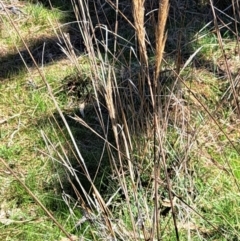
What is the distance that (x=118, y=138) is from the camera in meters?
2.63

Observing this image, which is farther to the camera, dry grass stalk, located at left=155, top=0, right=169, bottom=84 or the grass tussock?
the grass tussock

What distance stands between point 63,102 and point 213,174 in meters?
1.29

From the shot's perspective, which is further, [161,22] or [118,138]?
[118,138]

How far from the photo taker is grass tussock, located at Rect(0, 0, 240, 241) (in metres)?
2.11

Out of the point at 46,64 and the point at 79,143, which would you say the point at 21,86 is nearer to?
the point at 46,64

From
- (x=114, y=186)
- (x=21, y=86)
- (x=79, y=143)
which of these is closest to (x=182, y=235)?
(x=114, y=186)

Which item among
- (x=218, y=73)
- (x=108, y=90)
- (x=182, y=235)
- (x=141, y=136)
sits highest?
(x=108, y=90)

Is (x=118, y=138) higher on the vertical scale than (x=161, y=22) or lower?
lower

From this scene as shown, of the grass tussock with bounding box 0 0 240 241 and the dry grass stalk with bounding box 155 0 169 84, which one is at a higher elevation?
the dry grass stalk with bounding box 155 0 169 84

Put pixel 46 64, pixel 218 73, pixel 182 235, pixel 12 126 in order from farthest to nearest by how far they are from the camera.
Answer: pixel 46 64 → pixel 218 73 → pixel 12 126 → pixel 182 235

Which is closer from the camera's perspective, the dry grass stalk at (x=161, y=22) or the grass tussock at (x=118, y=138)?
the dry grass stalk at (x=161, y=22)

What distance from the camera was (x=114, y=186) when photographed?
9.67 feet

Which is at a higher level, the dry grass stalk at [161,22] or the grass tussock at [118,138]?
the dry grass stalk at [161,22]

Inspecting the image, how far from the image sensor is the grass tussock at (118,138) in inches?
83.0
